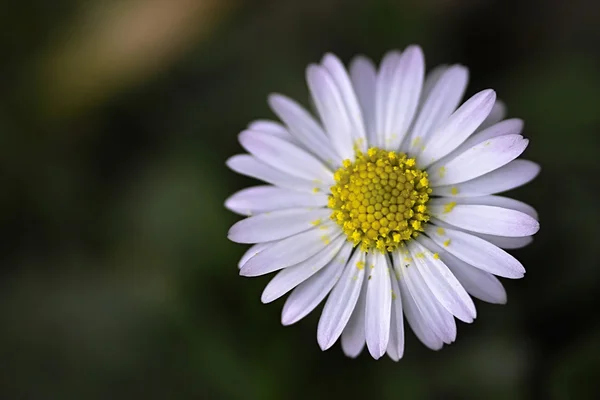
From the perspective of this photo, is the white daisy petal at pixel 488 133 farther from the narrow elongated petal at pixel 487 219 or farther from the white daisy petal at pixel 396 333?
the white daisy petal at pixel 396 333

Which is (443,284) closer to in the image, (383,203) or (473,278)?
(473,278)

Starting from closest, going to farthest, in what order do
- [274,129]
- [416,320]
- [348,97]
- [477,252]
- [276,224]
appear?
[477,252] → [416,320] → [276,224] → [348,97] → [274,129]

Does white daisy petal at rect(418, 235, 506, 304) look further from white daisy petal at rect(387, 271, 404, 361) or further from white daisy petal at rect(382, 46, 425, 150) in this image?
white daisy petal at rect(382, 46, 425, 150)

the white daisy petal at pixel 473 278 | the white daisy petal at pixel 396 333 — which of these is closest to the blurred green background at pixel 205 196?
the white daisy petal at pixel 473 278

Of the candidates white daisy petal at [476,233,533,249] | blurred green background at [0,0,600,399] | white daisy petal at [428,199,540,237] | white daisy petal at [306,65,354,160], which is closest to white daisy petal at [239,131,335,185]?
white daisy petal at [306,65,354,160]

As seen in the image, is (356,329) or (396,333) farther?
(356,329)

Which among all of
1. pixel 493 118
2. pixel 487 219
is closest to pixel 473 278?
pixel 487 219

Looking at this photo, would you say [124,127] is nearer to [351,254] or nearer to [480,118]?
[351,254]
